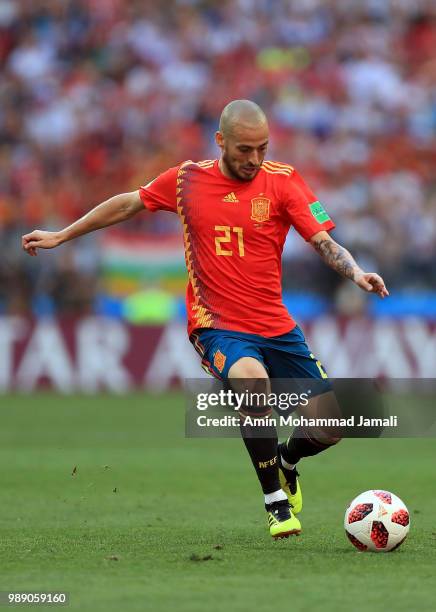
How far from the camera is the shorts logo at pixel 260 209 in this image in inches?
281

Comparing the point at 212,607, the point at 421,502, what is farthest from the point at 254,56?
the point at 212,607

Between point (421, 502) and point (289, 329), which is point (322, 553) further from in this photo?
point (421, 502)

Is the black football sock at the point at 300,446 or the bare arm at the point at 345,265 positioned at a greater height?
the bare arm at the point at 345,265

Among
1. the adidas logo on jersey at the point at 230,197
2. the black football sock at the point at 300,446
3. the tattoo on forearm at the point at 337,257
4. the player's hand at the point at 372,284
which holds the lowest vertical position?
the black football sock at the point at 300,446

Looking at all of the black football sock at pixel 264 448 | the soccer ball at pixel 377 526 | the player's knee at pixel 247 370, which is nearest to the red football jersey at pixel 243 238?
the player's knee at pixel 247 370

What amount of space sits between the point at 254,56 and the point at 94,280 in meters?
5.51

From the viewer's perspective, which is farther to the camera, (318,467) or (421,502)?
(318,467)

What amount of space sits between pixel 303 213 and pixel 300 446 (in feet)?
4.71

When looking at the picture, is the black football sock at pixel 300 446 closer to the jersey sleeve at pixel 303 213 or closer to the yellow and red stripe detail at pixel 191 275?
the yellow and red stripe detail at pixel 191 275

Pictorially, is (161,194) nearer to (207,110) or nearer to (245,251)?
(245,251)

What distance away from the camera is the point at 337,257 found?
22.8 feet

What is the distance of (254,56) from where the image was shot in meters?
21.7

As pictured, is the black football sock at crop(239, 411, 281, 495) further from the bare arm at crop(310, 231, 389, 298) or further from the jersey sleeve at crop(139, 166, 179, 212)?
the jersey sleeve at crop(139, 166, 179, 212)

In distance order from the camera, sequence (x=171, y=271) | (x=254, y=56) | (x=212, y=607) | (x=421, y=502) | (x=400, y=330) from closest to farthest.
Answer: (x=212, y=607) < (x=421, y=502) < (x=400, y=330) < (x=171, y=271) < (x=254, y=56)
